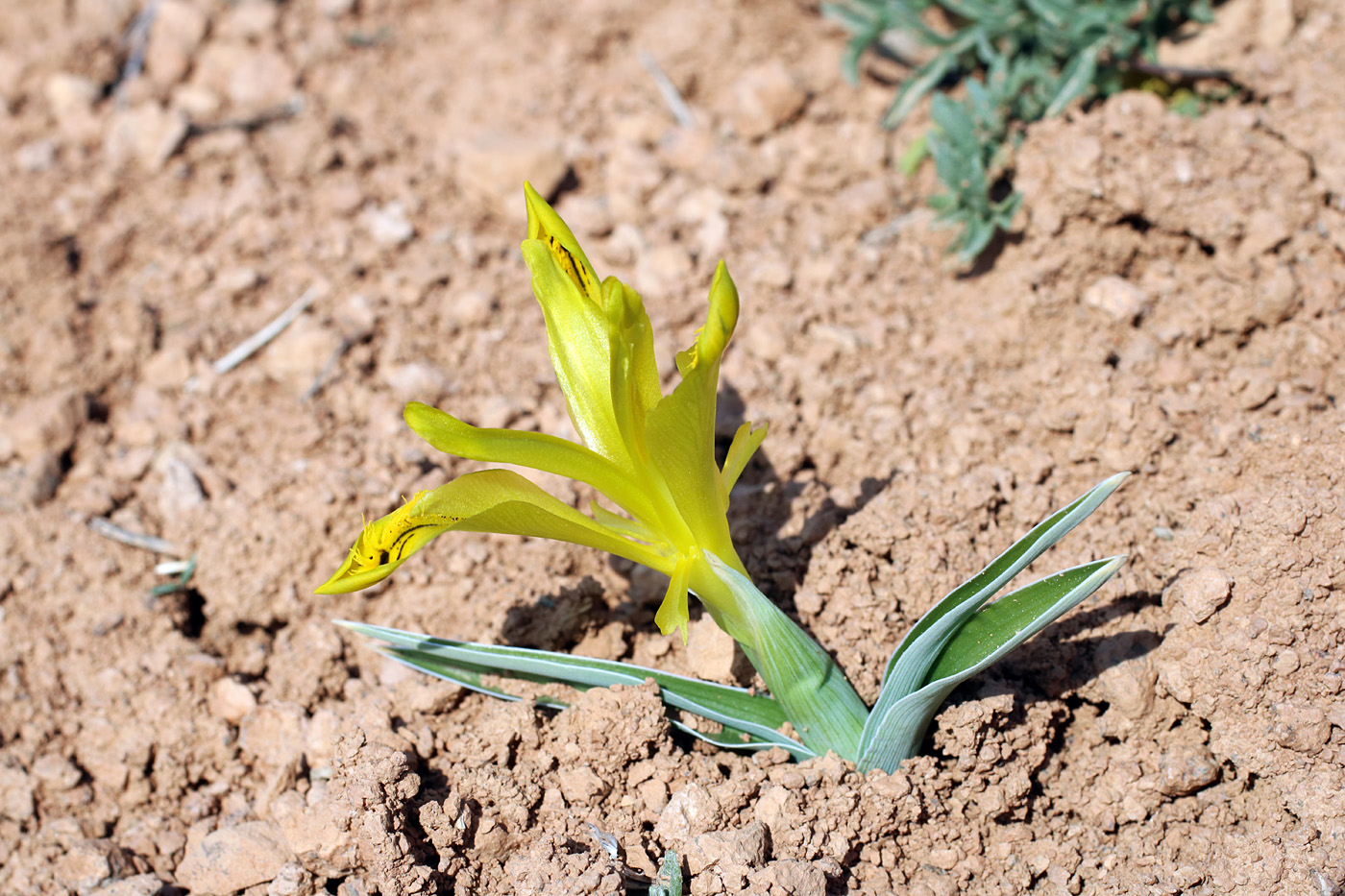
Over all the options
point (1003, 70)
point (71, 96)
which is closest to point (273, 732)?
point (1003, 70)

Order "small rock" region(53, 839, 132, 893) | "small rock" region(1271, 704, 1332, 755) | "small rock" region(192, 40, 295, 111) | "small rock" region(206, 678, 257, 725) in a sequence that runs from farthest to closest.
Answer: "small rock" region(192, 40, 295, 111) < "small rock" region(206, 678, 257, 725) < "small rock" region(53, 839, 132, 893) < "small rock" region(1271, 704, 1332, 755)

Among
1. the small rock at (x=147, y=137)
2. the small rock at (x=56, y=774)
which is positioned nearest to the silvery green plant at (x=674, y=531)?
the small rock at (x=56, y=774)

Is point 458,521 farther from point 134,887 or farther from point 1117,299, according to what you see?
point 1117,299

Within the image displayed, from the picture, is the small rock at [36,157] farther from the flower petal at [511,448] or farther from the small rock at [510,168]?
the flower petal at [511,448]

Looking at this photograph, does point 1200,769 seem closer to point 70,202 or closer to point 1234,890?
point 1234,890

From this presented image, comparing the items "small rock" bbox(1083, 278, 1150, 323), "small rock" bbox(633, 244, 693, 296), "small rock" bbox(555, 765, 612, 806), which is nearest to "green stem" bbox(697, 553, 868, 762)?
"small rock" bbox(555, 765, 612, 806)

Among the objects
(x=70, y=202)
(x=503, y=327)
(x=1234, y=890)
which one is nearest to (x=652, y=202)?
(x=503, y=327)

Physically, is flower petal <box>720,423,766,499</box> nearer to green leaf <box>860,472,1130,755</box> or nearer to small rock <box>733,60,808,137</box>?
green leaf <box>860,472,1130,755</box>

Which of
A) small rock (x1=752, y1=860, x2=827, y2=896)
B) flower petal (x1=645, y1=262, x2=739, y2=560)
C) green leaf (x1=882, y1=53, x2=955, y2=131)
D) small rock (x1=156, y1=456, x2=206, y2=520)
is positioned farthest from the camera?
green leaf (x1=882, y1=53, x2=955, y2=131)
